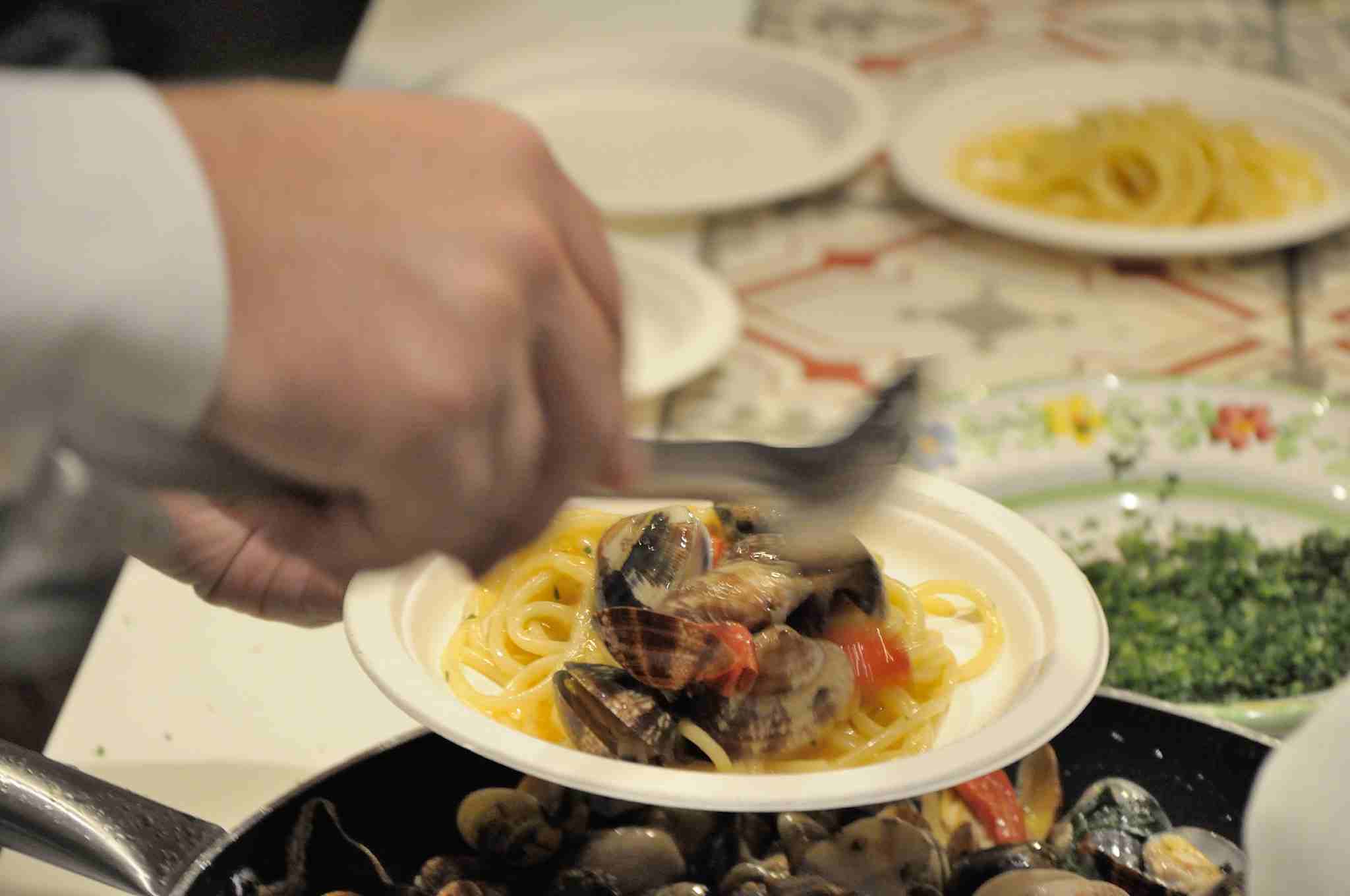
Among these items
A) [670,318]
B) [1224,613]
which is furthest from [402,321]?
[670,318]

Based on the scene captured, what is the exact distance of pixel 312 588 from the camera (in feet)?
2.73

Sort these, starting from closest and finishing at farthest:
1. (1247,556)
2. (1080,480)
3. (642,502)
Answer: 1. (642,502)
2. (1247,556)
3. (1080,480)

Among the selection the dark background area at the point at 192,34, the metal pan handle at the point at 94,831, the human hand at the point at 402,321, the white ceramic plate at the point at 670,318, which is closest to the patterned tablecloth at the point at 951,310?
the white ceramic plate at the point at 670,318

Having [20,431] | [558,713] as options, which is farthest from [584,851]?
[20,431]

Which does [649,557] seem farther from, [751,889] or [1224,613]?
[1224,613]

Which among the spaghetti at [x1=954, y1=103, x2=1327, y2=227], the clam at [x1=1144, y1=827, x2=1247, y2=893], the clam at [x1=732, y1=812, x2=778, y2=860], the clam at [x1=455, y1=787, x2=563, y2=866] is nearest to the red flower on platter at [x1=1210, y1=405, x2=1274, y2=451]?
the spaghetti at [x1=954, y1=103, x2=1327, y2=227]

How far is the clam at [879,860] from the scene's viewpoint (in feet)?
2.51

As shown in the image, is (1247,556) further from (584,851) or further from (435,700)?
(435,700)

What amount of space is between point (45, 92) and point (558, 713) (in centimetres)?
38

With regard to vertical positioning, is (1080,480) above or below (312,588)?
below

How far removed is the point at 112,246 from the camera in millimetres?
450

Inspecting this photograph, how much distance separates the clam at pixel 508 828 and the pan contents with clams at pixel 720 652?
68 millimetres

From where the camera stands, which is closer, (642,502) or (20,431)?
(20,431)

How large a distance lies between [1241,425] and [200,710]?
913 mm
